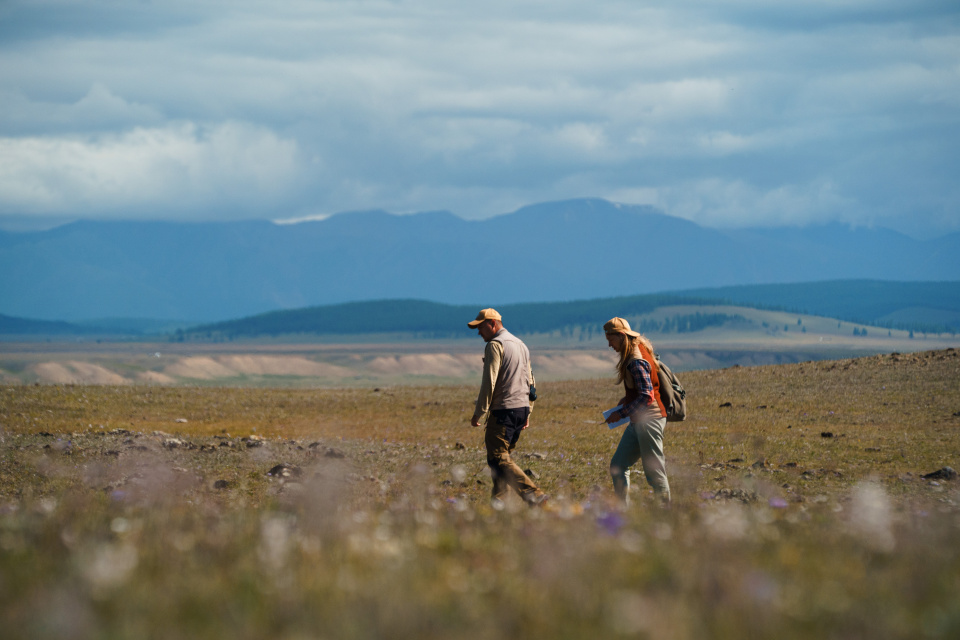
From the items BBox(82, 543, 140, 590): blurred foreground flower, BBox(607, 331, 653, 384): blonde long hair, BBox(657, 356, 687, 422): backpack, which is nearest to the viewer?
BBox(82, 543, 140, 590): blurred foreground flower

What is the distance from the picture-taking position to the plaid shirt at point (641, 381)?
1119 centimetres

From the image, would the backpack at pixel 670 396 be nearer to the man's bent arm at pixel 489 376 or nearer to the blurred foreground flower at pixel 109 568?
the man's bent arm at pixel 489 376

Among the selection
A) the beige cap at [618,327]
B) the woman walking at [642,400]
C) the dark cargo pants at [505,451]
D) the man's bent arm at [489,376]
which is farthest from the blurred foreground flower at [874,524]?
the man's bent arm at [489,376]

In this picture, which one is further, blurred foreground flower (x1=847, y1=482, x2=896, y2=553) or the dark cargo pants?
the dark cargo pants

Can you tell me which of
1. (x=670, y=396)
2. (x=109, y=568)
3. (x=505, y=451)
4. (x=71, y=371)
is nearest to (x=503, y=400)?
(x=505, y=451)

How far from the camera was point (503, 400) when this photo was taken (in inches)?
478

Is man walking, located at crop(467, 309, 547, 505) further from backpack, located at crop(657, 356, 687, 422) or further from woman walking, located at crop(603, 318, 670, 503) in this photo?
backpack, located at crop(657, 356, 687, 422)

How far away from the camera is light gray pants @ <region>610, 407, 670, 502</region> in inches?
441

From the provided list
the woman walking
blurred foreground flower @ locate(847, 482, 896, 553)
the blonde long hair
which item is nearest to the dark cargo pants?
the woman walking

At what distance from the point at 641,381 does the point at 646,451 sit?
2.88 ft

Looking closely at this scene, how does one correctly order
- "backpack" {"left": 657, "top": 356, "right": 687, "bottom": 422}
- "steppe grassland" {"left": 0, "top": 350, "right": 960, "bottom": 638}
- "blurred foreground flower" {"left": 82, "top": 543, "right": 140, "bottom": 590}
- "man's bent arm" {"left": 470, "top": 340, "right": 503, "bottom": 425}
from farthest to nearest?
"man's bent arm" {"left": 470, "top": 340, "right": 503, "bottom": 425} < "backpack" {"left": 657, "top": 356, "right": 687, "bottom": 422} < "blurred foreground flower" {"left": 82, "top": 543, "right": 140, "bottom": 590} < "steppe grassland" {"left": 0, "top": 350, "right": 960, "bottom": 638}

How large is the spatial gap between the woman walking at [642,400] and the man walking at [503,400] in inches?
49.4

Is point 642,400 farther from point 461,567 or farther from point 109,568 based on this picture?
point 109,568

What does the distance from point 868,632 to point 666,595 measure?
102cm
